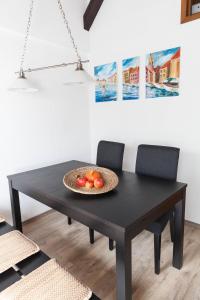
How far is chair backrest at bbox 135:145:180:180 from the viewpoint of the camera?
6.52ft

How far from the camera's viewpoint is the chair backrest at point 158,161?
199 cm

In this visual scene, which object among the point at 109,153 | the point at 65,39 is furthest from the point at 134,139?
the point at 65,39

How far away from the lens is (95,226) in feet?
4.47

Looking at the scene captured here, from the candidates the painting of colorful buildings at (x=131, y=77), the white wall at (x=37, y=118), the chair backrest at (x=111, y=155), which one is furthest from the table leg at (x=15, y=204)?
the painting of colorful buildings at (x=131, y=77)

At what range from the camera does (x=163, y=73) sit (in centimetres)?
251

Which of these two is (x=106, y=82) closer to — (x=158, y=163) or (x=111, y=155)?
(x=111, y=155)

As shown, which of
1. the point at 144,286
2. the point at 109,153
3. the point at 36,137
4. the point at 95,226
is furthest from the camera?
the point at 36,137

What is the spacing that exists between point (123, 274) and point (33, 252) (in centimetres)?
62

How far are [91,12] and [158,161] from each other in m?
2.30

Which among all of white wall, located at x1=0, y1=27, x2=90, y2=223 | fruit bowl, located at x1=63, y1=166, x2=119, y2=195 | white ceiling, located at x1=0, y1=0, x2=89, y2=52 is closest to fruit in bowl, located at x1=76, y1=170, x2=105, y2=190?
fruit bowl, located at x1=63, y1=166, x2=119, y2=195

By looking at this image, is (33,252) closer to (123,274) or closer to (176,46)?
(123,274)

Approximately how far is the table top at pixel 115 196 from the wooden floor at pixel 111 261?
0.73m

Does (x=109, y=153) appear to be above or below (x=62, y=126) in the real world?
below

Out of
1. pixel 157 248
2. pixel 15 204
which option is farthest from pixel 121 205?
pixel 15 204
